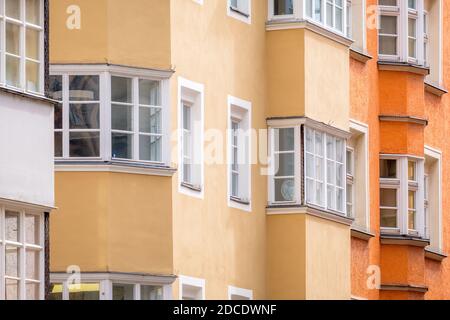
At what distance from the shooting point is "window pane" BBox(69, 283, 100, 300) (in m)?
38.6

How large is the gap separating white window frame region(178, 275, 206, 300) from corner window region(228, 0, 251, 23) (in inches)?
183

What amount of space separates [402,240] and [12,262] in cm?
1526

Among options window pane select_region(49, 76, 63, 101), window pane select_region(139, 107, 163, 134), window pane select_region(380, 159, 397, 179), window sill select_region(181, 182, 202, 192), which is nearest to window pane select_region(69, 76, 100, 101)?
window pane select_region(49, 76, 63, 101)

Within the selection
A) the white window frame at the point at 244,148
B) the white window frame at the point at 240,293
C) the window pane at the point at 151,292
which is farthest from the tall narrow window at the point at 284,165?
the window pane at the point at 151,292

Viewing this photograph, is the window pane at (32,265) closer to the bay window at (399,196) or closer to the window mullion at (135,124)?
the window mullion at (135,124)

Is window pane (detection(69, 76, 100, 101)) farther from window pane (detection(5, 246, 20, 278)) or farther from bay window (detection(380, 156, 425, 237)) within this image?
bay window (detection(380, 156, 425, 237))

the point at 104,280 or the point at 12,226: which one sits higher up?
the point at 12,226

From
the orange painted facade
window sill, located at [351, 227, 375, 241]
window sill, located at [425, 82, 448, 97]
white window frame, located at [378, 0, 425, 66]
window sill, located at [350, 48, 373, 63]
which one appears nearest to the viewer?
window sill, located at [351, 227, 375, 241]

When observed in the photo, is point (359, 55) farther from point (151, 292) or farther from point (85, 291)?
point (85, 291)

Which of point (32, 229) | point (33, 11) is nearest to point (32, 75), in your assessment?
point (33, 11)

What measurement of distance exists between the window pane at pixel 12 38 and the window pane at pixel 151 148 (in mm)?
4652

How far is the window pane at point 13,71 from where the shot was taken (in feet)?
116

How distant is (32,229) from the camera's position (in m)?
35.6

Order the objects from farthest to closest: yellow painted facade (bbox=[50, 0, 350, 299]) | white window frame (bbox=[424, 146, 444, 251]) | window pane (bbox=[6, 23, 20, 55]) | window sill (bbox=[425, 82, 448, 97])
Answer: white window frame (bbox=[424, 146, 444, 251])
window sill (bbox=[425, 82, 448, 97])
yellow painted facade (bbox=[50, 0, 350, 299])
window pane (bbox=[6, 23, 20, 55])
